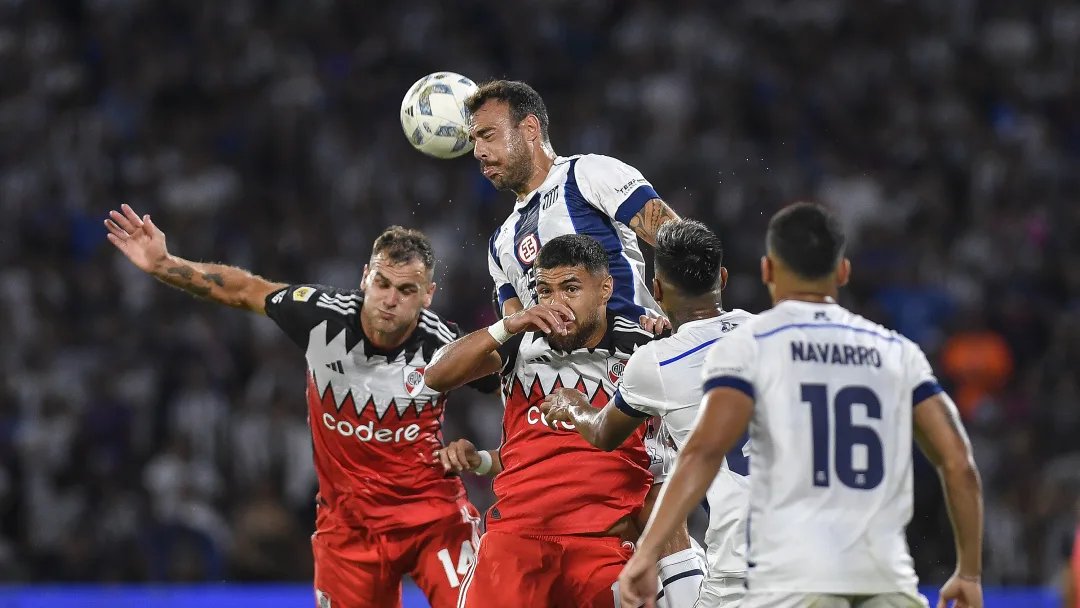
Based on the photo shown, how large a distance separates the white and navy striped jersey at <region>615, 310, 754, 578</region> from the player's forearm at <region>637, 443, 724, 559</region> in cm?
99

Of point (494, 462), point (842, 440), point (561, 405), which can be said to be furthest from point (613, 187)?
point (842, 440)

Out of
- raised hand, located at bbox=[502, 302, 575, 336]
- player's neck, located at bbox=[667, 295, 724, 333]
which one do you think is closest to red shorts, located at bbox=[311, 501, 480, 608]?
raised hand, located at bbox=[502, 302, 575, 336]

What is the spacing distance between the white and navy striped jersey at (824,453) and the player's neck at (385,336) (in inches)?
125

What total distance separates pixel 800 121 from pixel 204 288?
9456 mm

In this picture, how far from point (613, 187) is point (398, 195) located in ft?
26.8

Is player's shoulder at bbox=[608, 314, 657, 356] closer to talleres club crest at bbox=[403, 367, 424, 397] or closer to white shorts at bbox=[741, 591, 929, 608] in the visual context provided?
talleres club crest at bbox=[403, 367, 424, 397]

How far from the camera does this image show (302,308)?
7.12 metres

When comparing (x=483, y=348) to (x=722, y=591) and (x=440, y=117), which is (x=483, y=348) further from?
(x=440, y=117)

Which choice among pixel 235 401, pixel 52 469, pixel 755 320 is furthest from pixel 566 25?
pixel 755 320

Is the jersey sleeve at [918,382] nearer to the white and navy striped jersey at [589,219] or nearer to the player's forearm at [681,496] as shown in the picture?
the player's forearm at [681,496]

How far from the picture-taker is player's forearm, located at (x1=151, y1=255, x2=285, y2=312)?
6.94m

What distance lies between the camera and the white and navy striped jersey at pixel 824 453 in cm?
412

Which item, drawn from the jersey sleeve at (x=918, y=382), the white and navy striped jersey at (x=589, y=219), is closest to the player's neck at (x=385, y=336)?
the white and navy striped jersey at (x=589, y=219)

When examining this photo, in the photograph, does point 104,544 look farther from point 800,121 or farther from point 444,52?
point 800,121
